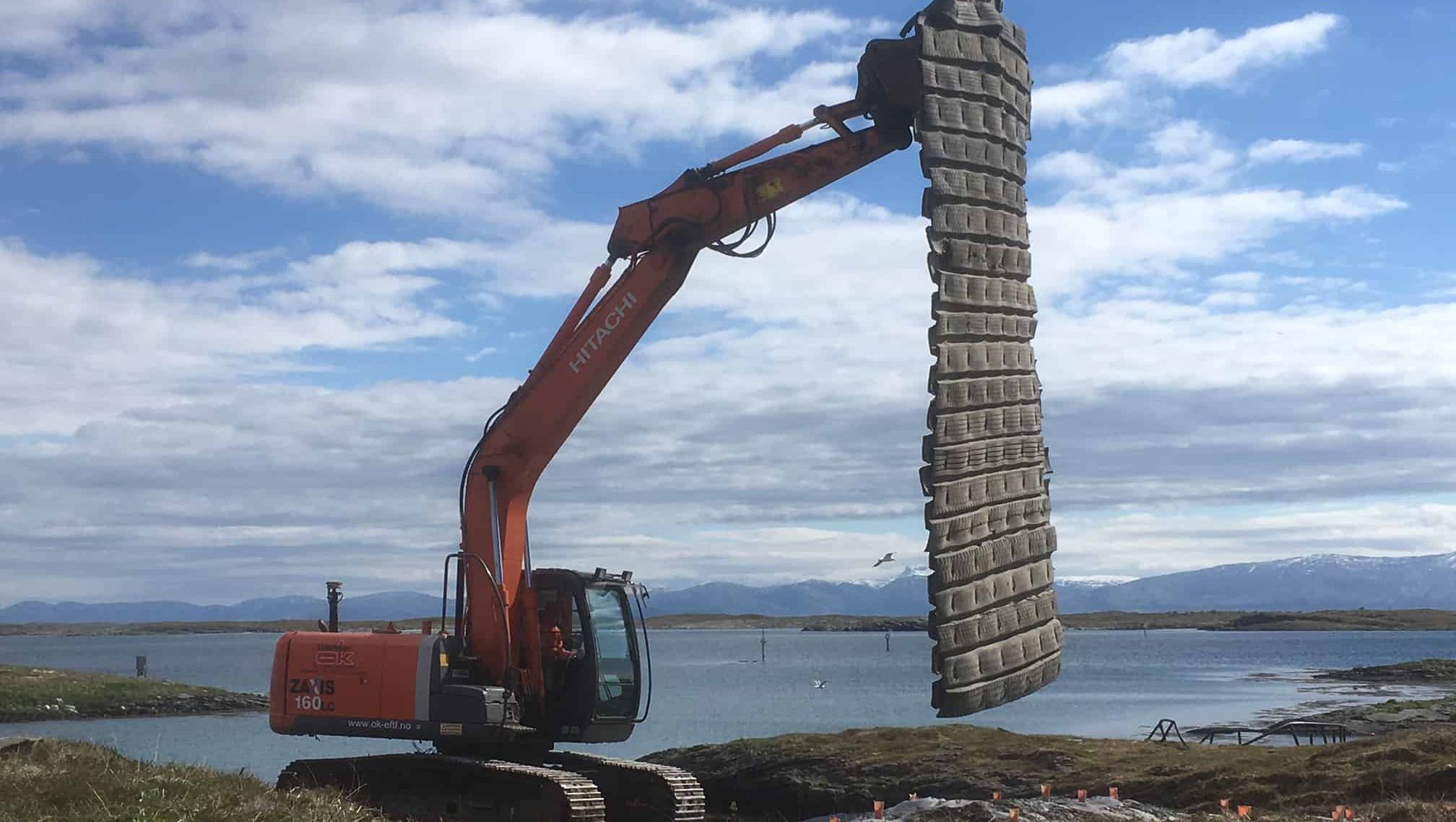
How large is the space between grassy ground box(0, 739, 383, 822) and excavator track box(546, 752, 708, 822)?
11.9 feet

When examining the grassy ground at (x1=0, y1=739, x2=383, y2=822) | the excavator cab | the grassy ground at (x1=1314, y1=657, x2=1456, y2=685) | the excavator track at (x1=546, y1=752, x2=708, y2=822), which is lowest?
the grassy ground at (x1=1314, y1=657, x2=1456, y2=685)

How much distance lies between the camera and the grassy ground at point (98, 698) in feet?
166

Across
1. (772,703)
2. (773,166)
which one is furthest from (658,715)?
(773,166)

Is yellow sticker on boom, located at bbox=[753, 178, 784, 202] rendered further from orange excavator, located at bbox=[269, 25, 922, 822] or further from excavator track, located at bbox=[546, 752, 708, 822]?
excavator track, located at bbox=[546, 752, 708, 822]

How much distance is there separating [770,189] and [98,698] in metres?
48.5

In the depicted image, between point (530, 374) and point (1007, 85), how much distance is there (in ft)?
21.2

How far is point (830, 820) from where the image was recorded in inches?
628

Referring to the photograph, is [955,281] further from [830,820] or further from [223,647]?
[223,647]

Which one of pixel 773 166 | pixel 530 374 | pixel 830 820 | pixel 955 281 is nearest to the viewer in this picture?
pixel 955 281

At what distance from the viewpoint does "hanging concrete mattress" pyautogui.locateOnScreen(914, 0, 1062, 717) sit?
890cm

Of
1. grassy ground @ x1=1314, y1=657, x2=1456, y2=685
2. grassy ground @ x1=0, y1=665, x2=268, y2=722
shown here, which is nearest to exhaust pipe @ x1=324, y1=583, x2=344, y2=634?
grassy ground @ x1=0, y1=665, x2=268, y2=722

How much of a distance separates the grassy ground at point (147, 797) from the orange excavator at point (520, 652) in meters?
2.60

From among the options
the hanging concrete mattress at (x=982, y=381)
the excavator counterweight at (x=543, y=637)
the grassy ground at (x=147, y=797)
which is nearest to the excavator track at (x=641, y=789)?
the excavator counterweight at (x=543, y=637)

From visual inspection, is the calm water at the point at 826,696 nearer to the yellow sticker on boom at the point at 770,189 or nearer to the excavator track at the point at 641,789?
the excavator track at the point at 641,789
